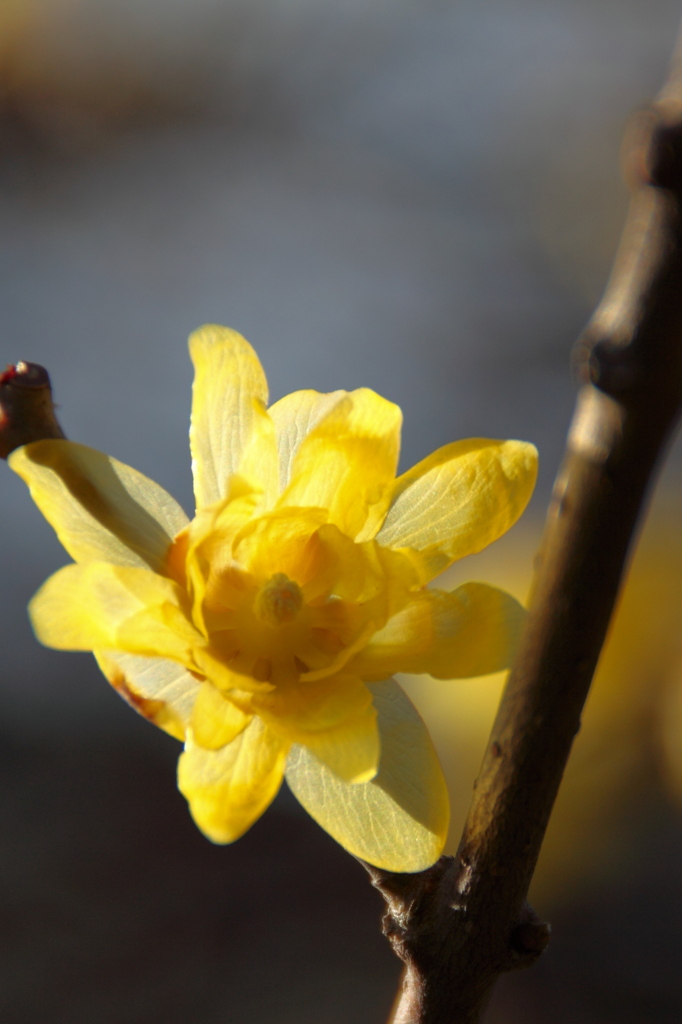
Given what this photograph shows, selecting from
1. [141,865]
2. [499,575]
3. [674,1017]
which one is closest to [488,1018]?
[674,1017]

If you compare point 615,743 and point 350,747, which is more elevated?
point 350,747

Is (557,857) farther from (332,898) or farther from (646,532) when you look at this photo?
(646,532)

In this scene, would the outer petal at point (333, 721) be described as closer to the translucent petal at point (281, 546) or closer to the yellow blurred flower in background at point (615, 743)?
the translucent petal at point (281, 546)

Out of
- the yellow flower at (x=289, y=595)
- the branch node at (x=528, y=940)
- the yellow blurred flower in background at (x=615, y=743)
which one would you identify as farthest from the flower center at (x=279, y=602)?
the yellow blurred flower in background at (x=615, y=743)

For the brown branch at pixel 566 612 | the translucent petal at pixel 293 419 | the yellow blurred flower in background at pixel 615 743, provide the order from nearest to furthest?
the brown branch at pixel 566 612 < the translucent petal at pixel 293 419 < the yellow blurred flower in background at pixel 615 743

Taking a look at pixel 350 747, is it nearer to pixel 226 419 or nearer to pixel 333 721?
pixel 333 721

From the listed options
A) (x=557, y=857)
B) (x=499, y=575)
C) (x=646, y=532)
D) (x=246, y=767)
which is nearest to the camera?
(x=246, y=767)

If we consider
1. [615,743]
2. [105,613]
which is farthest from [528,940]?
[615,743]
